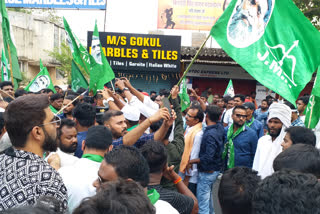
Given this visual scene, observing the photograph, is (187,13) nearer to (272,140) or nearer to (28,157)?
(272,140)

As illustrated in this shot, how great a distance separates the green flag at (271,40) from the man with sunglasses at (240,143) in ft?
5.42

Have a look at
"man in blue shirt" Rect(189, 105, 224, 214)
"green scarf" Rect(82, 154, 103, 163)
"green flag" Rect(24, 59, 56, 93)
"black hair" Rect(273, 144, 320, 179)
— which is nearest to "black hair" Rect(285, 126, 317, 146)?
"black hair" Rect(273, 144, 320, 179)

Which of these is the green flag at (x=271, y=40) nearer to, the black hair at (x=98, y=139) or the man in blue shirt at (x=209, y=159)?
the man in blue shirt at (x=209, y=159)

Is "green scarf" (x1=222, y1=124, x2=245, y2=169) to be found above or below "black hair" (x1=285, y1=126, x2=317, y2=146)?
below

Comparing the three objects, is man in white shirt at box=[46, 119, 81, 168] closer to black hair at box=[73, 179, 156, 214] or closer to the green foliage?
black hair at box=[73, 179, 156, 214]

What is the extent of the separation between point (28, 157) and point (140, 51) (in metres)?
12.4

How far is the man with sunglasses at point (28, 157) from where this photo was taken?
6.31 feet

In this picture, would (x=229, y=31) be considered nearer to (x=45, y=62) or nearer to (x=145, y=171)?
(x=145, y=171)

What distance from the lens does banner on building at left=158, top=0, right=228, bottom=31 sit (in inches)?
968

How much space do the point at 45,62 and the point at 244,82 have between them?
21274 millimetres

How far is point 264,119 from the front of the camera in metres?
8.39

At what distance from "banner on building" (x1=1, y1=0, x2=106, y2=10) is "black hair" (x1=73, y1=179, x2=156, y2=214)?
60.5 feet

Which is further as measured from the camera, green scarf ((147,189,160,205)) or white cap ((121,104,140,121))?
white cap ((121,104,140,121))

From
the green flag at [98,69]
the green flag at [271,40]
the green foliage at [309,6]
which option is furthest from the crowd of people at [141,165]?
the green foliage at [309,6]
